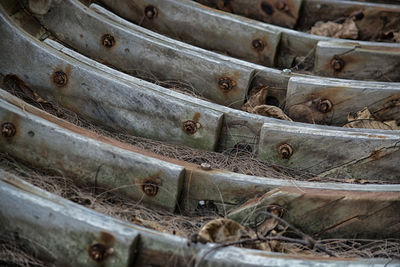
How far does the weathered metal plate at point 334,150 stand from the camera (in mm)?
5438

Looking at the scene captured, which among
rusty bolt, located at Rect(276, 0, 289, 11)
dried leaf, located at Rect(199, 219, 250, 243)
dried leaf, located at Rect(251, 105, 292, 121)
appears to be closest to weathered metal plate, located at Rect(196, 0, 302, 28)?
rusty bolt, located at Rect(276, 0, 289, 11)

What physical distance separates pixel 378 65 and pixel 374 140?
52.3 inches

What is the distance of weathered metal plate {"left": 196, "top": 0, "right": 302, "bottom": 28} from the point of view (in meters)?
6.99

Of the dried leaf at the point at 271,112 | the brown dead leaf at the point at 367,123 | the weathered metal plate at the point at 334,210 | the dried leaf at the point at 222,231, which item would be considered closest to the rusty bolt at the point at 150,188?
the weathered metal plate at the point at 334,210

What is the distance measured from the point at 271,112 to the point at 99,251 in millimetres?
2235

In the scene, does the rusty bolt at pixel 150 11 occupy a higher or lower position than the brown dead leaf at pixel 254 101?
higher

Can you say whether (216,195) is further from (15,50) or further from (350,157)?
(15,50)

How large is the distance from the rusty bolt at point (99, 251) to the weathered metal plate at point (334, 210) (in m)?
1.11

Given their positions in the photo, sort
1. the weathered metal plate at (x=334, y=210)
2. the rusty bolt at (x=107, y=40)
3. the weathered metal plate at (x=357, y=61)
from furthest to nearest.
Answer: the weathered metal plate at (x=357, y=61)
the rusty bolt at (x=107, y=40)
the weathered metal plate at (x=334, y=210)

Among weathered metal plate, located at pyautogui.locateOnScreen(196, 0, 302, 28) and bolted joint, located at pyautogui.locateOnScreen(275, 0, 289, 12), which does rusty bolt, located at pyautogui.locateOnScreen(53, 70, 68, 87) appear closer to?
weathered metal plate, located at pyautogui.locateOnScreen(196, 0, 302, 28)

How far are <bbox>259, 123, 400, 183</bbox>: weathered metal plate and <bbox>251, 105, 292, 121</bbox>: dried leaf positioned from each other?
1.02ft

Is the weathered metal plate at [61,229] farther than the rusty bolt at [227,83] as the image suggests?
No

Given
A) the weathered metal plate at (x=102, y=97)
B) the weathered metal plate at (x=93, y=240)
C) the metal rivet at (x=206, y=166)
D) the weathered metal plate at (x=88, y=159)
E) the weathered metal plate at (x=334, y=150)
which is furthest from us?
the weathered metal plate at (x=102, y=97)

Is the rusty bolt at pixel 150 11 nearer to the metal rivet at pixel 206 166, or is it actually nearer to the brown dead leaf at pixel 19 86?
the brown dead leaf at pixel 19 86
